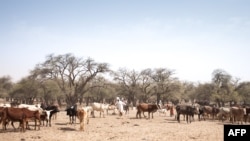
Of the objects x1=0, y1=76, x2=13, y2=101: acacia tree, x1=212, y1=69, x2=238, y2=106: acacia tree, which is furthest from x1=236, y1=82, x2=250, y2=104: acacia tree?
x1=0, y1=76, x2=13, y2=101: acacia tree

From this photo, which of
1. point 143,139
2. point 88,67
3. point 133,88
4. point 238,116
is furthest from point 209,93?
point 143,139

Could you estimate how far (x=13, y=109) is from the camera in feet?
59.3

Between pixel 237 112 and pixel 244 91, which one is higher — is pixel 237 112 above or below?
below

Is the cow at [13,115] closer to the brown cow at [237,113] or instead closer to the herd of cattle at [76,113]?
the herd of cattle at [76,113]

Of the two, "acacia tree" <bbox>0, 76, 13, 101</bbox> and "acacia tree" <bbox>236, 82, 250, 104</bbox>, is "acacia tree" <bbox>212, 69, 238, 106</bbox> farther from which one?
"acacia tree" <bbox>0, 76, 13, 101</bbox>

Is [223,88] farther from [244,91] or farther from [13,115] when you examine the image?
[13,115]

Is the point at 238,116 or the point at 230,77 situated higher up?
the point at 230,77

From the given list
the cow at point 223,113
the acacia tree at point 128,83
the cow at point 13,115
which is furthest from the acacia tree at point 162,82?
the cow at point 13,115

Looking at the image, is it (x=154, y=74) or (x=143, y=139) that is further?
(x=154, y=74)

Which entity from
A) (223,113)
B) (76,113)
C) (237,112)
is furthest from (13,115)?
(223,113)

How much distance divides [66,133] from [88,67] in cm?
3436

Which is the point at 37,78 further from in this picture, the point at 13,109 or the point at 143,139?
the point at 143,139

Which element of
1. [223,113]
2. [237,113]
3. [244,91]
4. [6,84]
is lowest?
[223,113]

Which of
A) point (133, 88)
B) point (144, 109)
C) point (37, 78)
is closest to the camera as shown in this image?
point (144, 109)
